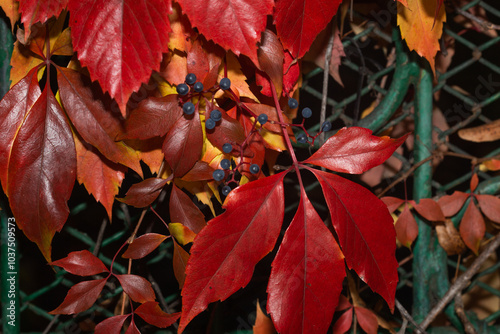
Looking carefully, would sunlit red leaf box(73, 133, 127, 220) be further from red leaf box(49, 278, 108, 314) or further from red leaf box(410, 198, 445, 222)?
red leaf box(410, 198, 445, 222)

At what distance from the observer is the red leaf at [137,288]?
595 millimetres

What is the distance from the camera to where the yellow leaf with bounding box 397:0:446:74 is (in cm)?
64

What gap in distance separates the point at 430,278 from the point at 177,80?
2.09 ft

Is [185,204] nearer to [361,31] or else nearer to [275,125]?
[275,125]

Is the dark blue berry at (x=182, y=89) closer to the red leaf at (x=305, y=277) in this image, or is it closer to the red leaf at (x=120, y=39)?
the red leaf at (x=120, y=39)

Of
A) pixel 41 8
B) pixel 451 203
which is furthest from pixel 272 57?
pixel 451 203

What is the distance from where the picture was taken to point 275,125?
23.1 inches

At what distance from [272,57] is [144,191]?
9.5 inches

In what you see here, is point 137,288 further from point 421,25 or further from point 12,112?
point 421,25

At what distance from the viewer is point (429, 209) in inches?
31.7

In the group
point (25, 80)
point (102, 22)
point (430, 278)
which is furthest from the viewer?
point (430, 278)

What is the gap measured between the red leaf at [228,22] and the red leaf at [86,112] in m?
0.17

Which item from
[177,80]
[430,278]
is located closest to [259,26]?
[177,80]

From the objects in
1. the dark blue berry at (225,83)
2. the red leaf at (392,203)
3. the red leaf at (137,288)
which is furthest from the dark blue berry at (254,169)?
the red leaf at (392,203)
